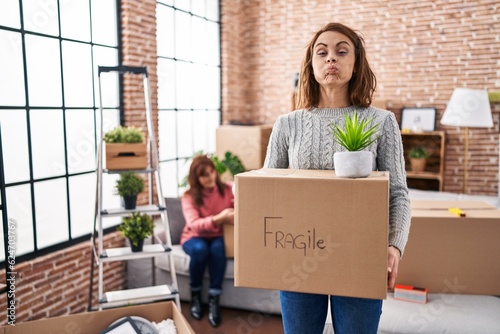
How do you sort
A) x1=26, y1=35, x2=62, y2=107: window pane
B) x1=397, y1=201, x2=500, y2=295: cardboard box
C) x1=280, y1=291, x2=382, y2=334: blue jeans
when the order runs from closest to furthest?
x1=280, y1=291, x2=382, y2=334: blue jeans → x1=397, y1=201, x2=500, y2=295: cardboard box → x1=26, y1=35, x2=62, y2=107: window pane

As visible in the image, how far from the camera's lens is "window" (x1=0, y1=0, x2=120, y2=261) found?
9.29 ft

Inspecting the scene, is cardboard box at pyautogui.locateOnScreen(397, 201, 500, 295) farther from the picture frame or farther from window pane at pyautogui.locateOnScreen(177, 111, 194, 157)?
the picture frame

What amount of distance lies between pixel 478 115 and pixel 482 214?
3.04 m

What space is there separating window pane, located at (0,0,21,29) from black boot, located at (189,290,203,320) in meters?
1.99

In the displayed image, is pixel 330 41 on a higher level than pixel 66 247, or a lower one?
higher

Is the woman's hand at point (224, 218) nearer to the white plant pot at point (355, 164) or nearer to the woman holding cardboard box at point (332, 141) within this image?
the woman holding cardboard box at point (332, 141)

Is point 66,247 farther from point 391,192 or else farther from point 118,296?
point 391,192

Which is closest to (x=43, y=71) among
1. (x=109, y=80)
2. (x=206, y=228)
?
(x=109, y=80)

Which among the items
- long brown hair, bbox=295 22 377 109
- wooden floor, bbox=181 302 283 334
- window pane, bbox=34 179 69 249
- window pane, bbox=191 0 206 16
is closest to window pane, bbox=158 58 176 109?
window pane, bbox=191 0 206 16

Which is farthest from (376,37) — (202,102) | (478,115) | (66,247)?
(66,247)

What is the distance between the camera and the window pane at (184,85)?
475cm

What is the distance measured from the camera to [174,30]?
466 centimetres

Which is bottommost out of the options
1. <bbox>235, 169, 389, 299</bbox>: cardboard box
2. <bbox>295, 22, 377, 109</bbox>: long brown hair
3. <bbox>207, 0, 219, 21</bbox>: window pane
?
<bbox>235, 169, 389, 299</bbox>: cardboard box

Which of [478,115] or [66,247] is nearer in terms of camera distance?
[66,247]
